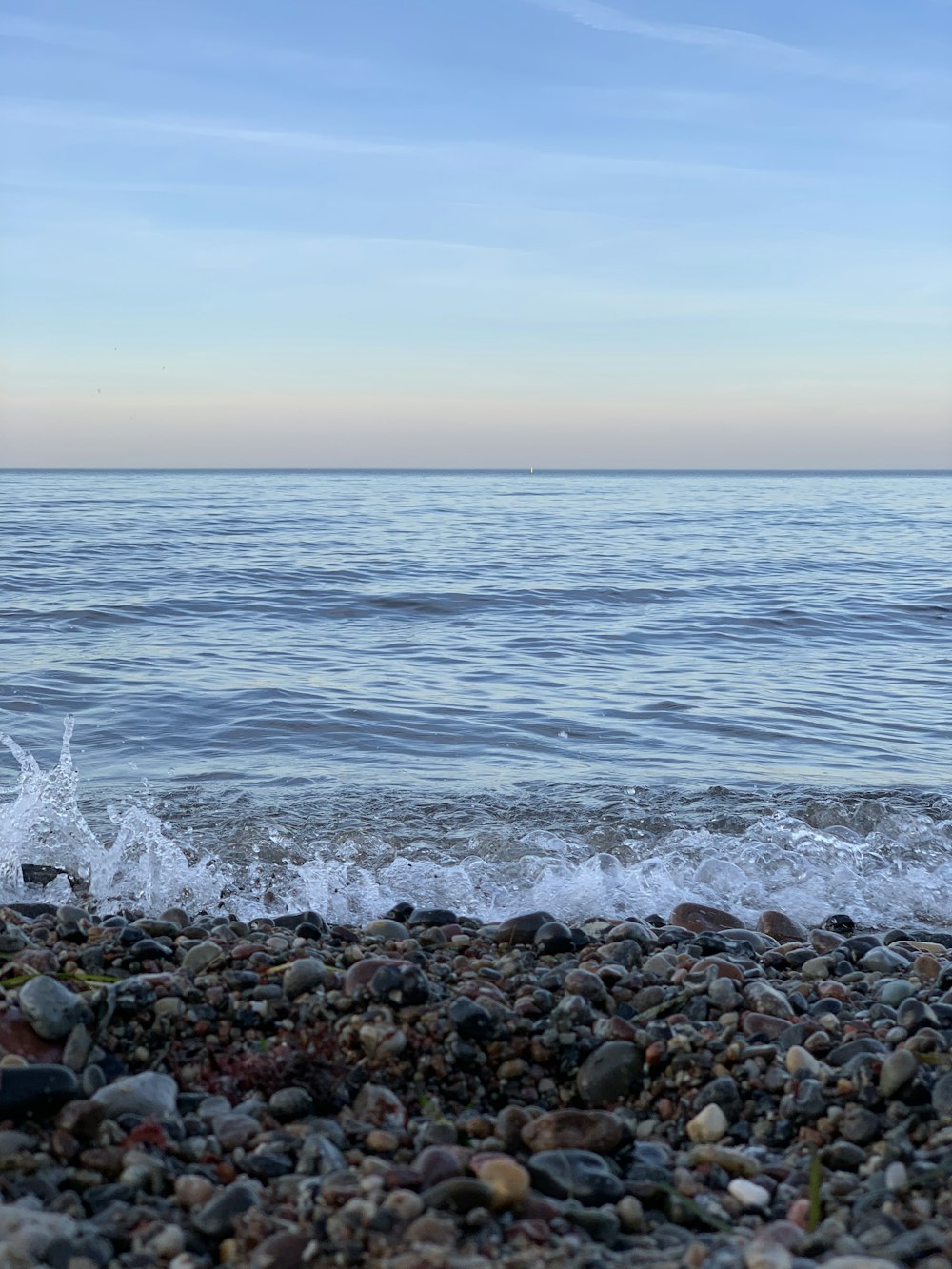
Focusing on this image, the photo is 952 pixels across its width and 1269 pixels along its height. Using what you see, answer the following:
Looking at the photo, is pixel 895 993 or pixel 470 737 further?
pixel 470 737

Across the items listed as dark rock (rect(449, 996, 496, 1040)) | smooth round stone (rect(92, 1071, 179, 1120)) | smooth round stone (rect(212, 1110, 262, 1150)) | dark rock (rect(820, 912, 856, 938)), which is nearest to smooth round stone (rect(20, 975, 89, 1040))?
smooth round stone (rect(92, 1071, 179, 1120))

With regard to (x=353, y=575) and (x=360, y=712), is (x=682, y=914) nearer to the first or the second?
(x=360, y=712)

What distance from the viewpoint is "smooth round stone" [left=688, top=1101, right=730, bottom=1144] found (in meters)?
2.57

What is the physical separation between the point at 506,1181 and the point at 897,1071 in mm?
1129

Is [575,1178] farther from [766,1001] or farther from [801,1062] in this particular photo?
[766,1001]

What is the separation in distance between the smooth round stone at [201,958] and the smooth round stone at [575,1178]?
1421 mm

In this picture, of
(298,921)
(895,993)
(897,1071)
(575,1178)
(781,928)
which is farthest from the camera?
(781,928)

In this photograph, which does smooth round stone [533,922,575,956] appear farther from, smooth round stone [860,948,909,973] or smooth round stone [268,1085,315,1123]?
smooth round stone [268,1085,315,1123]

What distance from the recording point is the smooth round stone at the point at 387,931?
3.91 m

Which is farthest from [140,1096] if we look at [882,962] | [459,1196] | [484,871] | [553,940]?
[484,871]

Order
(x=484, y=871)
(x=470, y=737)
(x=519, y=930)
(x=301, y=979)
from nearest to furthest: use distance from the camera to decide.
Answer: (x=301, y=979) → (x=519, y=930) → (x=484, y=871) → (x=470, y=737)

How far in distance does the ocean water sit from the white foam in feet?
0.06

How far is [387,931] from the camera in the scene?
393 centimetres

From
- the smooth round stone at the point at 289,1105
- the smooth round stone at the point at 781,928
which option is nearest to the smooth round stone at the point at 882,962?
the smooth round stone at the point at 781,928
